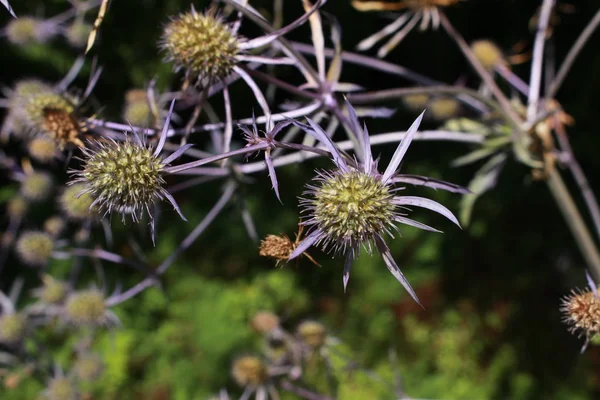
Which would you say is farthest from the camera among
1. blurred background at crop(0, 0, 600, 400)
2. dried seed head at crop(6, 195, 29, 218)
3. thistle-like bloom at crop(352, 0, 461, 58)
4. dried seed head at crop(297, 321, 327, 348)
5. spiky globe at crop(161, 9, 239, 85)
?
blurred background at crop(0, 0, 600, 400)

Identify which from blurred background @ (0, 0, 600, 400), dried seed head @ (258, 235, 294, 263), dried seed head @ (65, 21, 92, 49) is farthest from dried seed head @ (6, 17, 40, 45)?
dried seed head @ (258, 235, 294, 263)

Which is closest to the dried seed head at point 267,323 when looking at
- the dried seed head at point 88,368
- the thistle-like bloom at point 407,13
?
the dried seed head at point 88,368

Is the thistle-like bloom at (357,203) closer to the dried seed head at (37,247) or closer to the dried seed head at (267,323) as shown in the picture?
the dried seed head at (267,323)

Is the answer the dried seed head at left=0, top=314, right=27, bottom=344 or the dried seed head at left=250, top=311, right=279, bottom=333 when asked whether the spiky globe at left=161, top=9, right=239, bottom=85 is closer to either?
the dried seed head at left=250, top=311, right=279, bottom=333

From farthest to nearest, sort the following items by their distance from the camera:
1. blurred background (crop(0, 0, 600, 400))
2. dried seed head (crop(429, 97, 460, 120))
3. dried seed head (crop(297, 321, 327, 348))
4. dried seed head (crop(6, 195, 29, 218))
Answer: blurred background (crop(0, 0, 600, 400))
dried seed head (crop(6, 195, 29, 218))
dried seed head (crop(429, 97, 460, 120))
dried seed head (crop(297, 321, 327, 348))

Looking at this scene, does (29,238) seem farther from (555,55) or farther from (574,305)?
(555,55)

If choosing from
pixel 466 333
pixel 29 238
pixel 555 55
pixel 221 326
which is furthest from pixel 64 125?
pixel 466 333

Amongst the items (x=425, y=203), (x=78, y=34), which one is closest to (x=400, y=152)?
(x=425, y=203)
